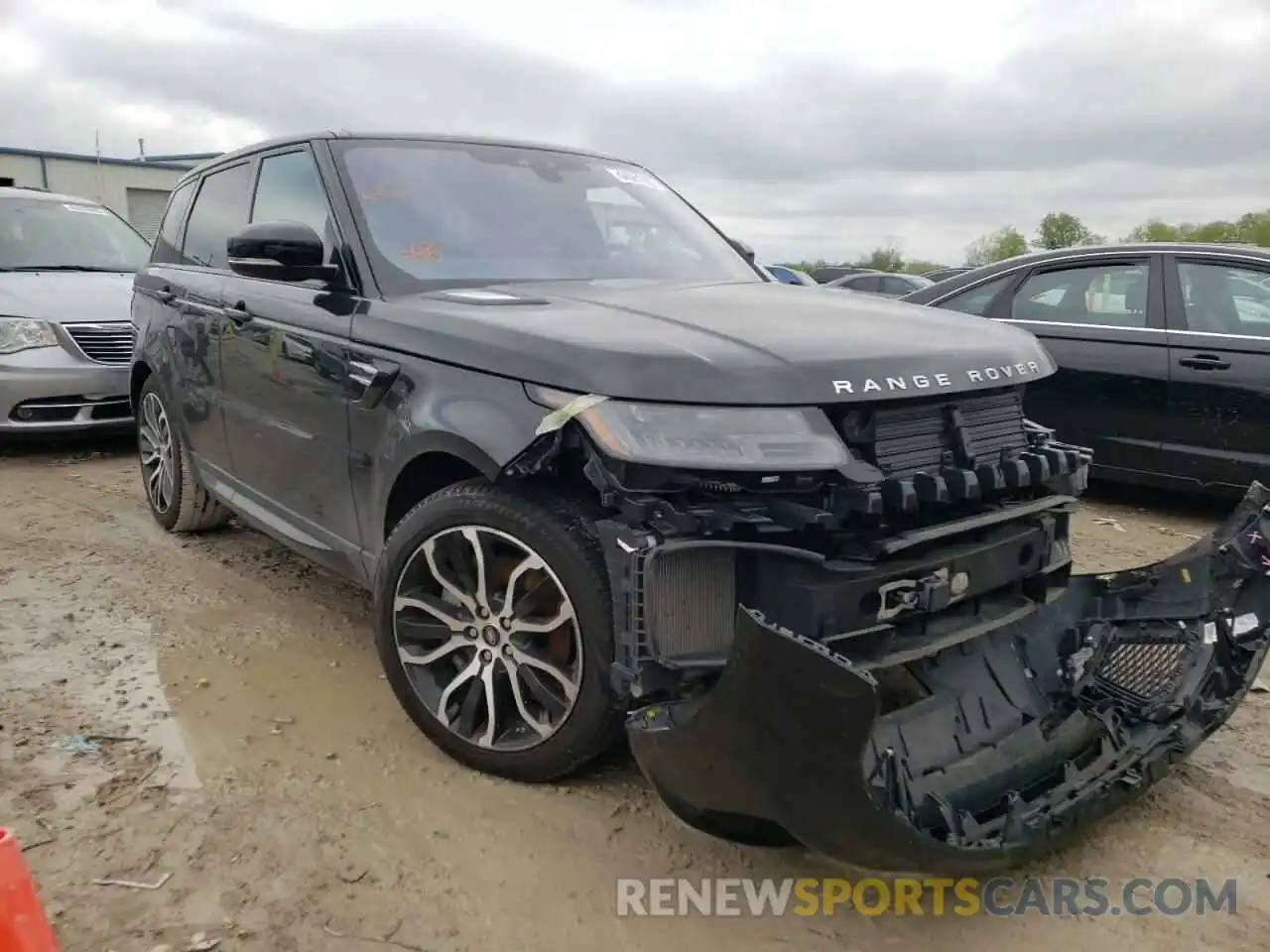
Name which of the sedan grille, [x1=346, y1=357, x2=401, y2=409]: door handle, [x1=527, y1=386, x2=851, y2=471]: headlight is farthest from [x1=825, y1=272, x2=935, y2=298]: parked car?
[x1=527, y1=386, x2=851, y2=471]: headlight

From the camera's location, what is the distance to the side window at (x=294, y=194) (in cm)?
338

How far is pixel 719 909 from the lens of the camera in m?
2.35

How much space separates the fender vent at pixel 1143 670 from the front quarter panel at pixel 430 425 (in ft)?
6.07

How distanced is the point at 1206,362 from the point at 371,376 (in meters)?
4.61

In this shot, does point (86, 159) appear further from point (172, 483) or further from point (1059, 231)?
point (1059, 231)

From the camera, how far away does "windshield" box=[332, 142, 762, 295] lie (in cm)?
326

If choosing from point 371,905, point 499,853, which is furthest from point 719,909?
point 371,905

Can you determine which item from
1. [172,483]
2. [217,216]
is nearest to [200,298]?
[217,216]

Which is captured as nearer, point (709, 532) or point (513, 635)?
point (709, 532)

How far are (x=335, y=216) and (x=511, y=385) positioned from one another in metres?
1.18

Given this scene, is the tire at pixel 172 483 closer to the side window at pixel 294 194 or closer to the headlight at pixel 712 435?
the side window at pixel 294 194

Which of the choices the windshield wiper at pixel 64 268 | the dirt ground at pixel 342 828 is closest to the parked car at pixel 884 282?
the windshield wiper at pixel 64 268

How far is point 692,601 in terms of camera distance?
229 cm

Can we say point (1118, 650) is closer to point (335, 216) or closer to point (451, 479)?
point (451, 479)
